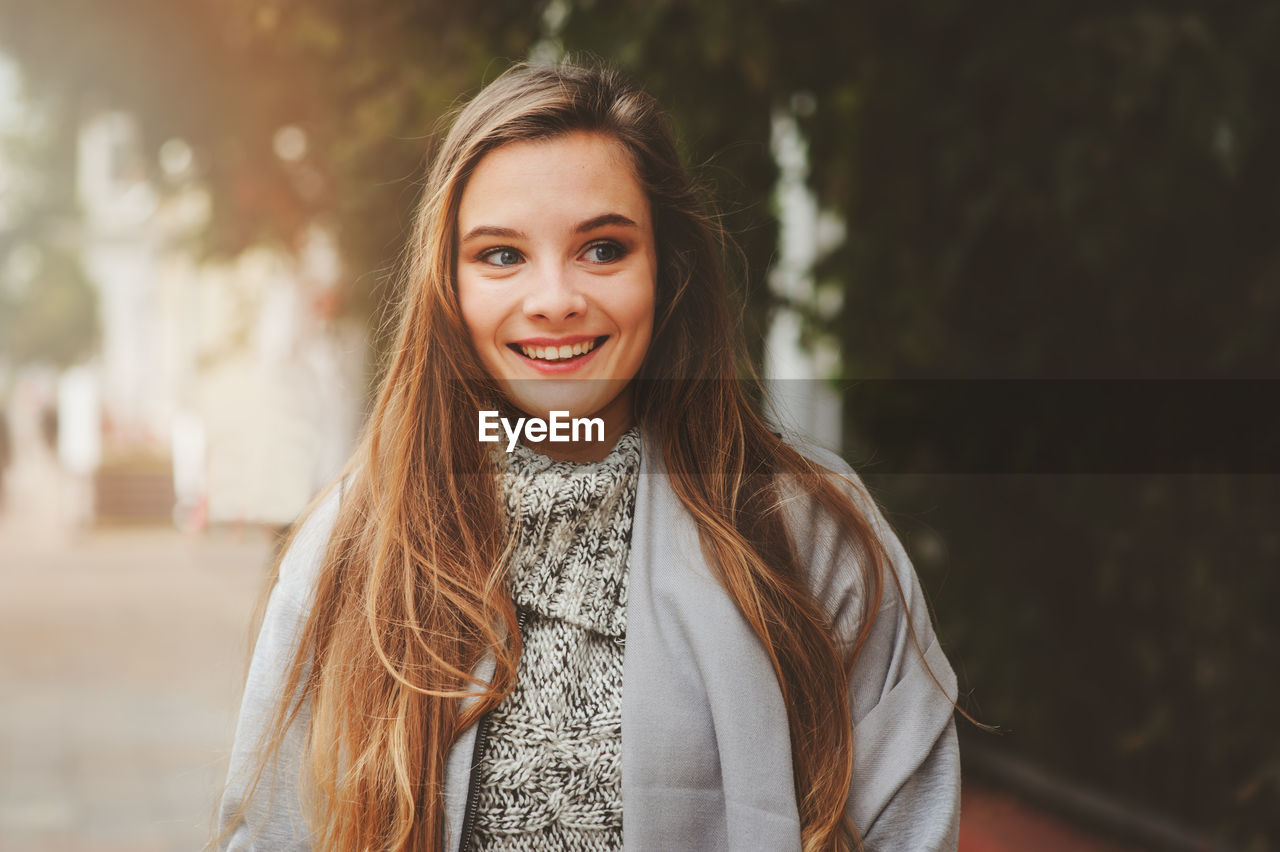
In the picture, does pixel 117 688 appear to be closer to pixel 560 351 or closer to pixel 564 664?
pixel 564 664

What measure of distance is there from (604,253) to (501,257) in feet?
0.42

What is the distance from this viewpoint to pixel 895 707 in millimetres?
1697

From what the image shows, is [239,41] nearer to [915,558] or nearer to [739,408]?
[915,558]

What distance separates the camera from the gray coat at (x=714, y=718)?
164 cm

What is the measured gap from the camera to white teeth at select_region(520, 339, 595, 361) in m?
1.71

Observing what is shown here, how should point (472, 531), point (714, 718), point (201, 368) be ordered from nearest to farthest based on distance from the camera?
1. point (714, 718)
2. point (472, 531)
3. point (201, 368)

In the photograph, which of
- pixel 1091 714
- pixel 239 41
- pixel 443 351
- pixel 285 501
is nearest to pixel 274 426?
pixel 285 501

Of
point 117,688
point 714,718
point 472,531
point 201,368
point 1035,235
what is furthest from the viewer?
point 201,368

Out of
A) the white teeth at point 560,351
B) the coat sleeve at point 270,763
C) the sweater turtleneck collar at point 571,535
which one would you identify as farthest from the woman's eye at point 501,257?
the coat sleeve at point 270,763

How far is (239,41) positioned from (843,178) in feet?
11.7

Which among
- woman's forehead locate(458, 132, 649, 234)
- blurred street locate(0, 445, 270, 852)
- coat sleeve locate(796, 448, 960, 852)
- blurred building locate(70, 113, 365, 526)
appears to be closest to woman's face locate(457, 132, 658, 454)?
woman's forehead locate(458, 132, 649, 234)

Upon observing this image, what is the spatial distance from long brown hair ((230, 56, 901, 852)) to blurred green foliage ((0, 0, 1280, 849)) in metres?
1.60

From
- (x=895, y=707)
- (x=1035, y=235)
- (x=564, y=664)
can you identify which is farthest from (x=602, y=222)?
(x=1035, y=235)

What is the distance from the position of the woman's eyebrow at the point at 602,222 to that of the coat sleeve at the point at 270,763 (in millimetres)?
563
